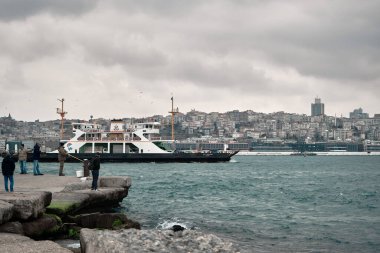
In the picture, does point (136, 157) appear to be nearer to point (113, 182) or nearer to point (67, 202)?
point (113, 182)

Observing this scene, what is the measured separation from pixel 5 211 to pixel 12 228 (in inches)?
12.8

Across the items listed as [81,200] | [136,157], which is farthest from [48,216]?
[136,157]

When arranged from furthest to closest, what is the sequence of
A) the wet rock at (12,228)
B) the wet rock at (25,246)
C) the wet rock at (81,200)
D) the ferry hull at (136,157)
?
the ferry hull at (136,157) < the wet rock at (81,200) < the wet rock at (12,228) < the wet rock at (25,246)

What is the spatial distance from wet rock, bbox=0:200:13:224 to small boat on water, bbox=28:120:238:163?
53.9m

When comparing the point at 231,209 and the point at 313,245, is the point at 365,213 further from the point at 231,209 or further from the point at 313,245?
the point at 313,245

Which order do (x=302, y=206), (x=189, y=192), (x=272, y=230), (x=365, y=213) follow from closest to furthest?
(x=272, y=230), (x=365, y=213), (x=302, y=206), (x=189, y=192)

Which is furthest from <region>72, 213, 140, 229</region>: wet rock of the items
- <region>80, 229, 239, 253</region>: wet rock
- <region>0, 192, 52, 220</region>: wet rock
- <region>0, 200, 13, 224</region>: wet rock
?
<region>80, 229, 239, 253</region>: wet rock

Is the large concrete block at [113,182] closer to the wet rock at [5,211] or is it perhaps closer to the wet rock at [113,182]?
the wet rock at [113,182]

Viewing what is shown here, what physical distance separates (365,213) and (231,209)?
4.79 m

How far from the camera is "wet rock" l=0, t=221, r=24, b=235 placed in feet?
28.6

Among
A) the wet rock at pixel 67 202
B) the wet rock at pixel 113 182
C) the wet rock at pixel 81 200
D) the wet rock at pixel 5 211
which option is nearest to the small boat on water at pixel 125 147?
the wet rock at pixel 113 182

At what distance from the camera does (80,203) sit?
1233 cm

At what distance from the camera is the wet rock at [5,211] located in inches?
338

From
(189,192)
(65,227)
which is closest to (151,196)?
(189,192)
